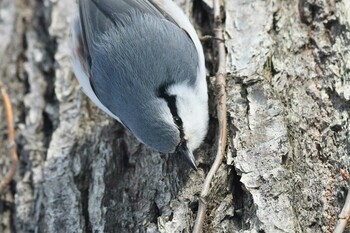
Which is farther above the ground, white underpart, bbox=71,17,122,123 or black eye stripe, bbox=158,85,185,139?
white underpart, bbox=71,17,122,123

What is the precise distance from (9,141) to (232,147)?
135 cm

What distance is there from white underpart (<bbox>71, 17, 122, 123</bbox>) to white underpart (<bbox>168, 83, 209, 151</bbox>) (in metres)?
0.33

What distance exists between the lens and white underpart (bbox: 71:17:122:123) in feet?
9.87

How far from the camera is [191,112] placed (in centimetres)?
281

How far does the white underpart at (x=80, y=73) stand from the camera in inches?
118

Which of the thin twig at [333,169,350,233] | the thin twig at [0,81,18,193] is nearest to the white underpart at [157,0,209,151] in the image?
the thin twig at [333,169,350,233]

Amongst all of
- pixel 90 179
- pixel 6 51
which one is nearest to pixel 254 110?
pixel 90 179

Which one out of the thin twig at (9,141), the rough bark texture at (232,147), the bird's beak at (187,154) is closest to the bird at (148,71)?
the bird's beak at (187,154)

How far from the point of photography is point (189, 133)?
2.74 metres

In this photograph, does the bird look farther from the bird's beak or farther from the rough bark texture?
the rough bark texture

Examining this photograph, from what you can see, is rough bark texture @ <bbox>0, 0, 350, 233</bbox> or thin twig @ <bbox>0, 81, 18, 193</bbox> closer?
rough bark texture @ <bbox>0, 0, 350, 233</bbox>

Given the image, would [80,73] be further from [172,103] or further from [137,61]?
[172,103]

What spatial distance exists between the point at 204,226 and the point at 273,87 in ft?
2.23

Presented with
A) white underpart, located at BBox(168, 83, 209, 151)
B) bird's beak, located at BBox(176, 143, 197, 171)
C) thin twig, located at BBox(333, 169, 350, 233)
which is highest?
white underpart, located at BBox(168, 83, 209, 151)
